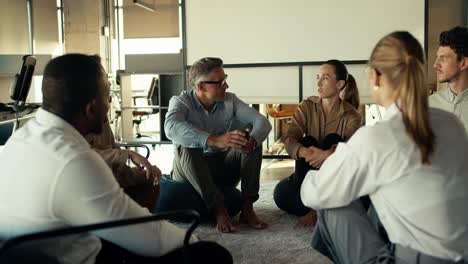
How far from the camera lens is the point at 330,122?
3.00 meters

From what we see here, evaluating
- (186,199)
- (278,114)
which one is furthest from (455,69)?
(278,114)

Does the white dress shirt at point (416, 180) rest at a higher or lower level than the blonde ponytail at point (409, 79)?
lower

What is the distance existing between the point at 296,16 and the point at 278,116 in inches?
53.3

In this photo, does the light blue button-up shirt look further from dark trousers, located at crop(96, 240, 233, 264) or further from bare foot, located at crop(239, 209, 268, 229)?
dark trousers, located at crop(96, 240, 233, 264)

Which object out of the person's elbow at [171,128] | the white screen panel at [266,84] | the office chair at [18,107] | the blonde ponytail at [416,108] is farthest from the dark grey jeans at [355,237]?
the white screen panel at [266,84]

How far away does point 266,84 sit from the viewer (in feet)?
15.6

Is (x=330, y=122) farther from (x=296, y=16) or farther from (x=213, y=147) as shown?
(x=296, y=16)

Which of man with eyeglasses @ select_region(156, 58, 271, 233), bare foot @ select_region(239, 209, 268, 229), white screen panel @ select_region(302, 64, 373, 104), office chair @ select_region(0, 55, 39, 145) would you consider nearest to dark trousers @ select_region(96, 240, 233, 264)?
man with eyeglasses @ select_region(156, 58, 271, 233)

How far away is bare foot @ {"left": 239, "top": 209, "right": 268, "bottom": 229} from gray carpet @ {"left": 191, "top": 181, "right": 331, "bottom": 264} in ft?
0.11

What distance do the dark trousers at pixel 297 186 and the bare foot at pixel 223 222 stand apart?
465 millimetres

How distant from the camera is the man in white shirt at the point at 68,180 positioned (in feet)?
3.83

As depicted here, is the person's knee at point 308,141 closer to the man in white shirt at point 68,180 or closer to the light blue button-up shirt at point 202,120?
the light blue button-up shirt at point 202,120

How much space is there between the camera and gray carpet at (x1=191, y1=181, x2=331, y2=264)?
242 cm

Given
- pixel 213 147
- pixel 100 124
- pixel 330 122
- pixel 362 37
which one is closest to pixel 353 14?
pixel 362 37
